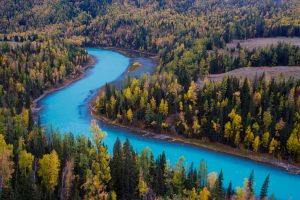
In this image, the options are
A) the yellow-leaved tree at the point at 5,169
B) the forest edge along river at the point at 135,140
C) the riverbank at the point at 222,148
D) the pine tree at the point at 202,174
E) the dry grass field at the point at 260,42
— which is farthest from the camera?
the dry grass field at the point at 260,42

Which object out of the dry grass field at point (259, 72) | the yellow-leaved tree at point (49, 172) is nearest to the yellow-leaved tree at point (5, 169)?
the yellow-leaved tree at point (49, 172)

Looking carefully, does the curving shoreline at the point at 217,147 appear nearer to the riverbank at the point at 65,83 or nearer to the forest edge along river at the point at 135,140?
the forest edge along river at the point at 135,140

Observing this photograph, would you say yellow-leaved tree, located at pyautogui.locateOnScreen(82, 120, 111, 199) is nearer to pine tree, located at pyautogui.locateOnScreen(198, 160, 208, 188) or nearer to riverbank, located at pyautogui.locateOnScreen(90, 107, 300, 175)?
pine tree, located at pyautogui.locateOnScreen(198, 160, 208, 188)

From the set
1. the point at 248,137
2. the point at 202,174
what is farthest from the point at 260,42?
the point at 202,174

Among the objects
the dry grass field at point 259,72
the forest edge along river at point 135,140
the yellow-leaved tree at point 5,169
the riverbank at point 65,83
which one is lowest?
the forest edge along river at point 135,140

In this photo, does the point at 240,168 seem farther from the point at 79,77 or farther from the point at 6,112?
the point at 79,77

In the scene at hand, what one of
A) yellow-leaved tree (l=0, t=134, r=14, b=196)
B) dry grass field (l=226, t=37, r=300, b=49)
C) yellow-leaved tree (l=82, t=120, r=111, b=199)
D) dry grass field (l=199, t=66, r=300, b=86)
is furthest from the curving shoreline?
dry grass field (l=226, t=37, r=300, b=49)

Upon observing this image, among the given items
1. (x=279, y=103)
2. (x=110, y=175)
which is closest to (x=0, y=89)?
(x=110, y=175)
